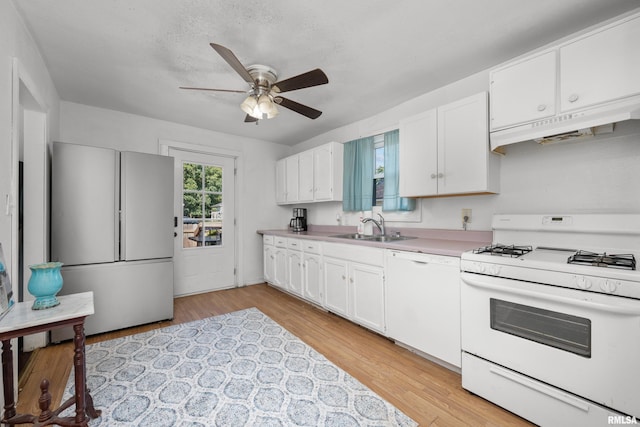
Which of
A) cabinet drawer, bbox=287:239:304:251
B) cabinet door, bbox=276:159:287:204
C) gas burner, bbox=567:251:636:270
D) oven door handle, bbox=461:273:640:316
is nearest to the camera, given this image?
oven door handle, bbox=461:273:640:316

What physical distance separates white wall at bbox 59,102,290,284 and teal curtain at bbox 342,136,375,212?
1620mm

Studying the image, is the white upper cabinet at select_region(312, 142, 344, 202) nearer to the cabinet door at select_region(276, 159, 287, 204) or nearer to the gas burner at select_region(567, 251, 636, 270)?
the cabinet door at select_region(276, 159, 287, 204)

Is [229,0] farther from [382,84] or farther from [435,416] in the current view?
[435,416]

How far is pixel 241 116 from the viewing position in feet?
11.2

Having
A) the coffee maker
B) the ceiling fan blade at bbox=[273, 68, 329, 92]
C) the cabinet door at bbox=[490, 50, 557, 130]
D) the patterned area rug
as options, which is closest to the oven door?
the patterned area rug

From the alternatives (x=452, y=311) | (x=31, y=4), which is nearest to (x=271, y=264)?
(x=452, y=311)

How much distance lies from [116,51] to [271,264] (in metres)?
3.00

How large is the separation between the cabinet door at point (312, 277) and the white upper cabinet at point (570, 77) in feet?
7.27

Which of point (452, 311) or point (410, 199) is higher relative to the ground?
point (410, 199)

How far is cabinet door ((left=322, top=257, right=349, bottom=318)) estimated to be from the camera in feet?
9.16

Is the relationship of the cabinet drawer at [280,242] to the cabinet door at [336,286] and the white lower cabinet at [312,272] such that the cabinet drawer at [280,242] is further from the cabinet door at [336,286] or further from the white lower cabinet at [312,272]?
the cabinet door at [336,286]

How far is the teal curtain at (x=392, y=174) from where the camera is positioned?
294 centimetres

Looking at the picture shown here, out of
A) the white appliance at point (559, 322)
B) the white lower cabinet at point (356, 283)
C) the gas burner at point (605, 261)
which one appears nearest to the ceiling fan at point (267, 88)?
the white lower cabinet at point (356, 283)

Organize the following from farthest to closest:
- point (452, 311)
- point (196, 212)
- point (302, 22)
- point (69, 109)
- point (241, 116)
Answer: point (196, 212), point (241, 116), point (69, 109), point (452, 311), point (302, 22)
